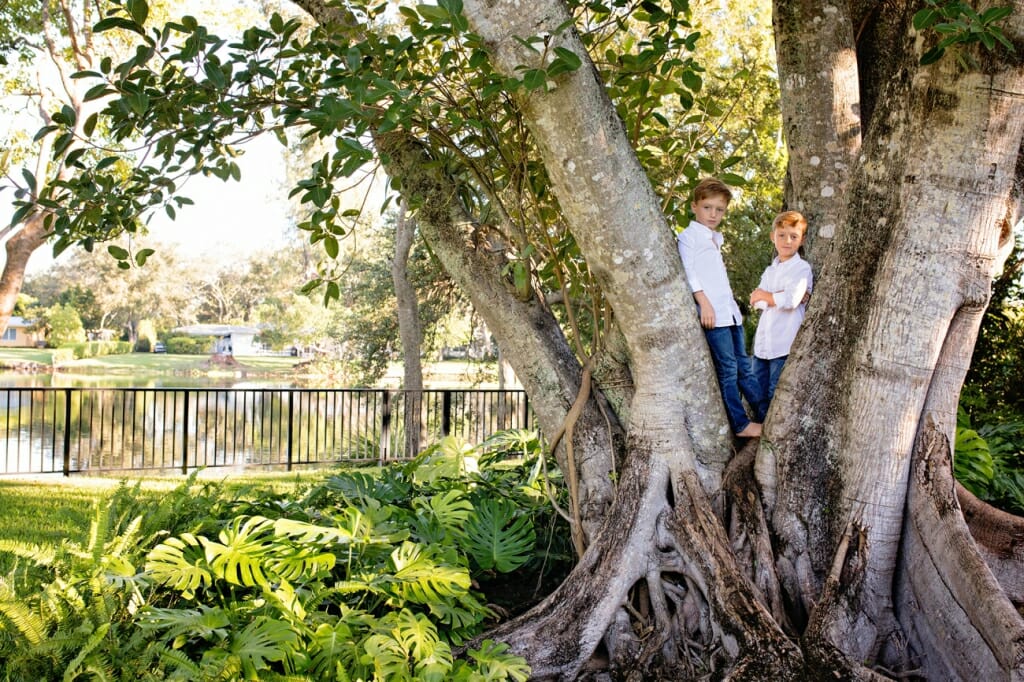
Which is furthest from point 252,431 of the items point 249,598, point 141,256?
point 249,598

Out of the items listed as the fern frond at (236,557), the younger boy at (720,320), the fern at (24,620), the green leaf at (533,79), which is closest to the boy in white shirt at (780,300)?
the younger boy at (720,320)

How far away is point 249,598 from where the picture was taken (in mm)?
3207

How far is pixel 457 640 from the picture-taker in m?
3.46

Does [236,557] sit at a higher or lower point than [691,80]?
lower

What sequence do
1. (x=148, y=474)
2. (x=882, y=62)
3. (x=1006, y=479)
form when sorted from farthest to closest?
(x=148, y=474)
(x=1006, y=479)
(x=882, y=62)

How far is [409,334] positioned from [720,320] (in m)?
10.3

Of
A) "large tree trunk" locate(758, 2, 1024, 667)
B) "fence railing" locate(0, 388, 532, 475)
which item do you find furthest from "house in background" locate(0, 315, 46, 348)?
"large tree trunk" locate(758, 2, 1024, 667)

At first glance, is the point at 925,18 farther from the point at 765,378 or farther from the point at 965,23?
the point at 765,378

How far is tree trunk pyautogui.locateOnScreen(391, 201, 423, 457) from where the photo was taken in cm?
1294

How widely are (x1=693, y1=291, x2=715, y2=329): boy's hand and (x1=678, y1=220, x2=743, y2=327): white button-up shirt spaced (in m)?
0.03

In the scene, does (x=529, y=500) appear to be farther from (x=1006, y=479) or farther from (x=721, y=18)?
(x=721, y=18)

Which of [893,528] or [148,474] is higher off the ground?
[893,528]

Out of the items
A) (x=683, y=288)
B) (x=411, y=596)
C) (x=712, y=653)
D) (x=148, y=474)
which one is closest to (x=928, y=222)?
(x=683, y=288)

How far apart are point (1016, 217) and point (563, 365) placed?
2.20 m
